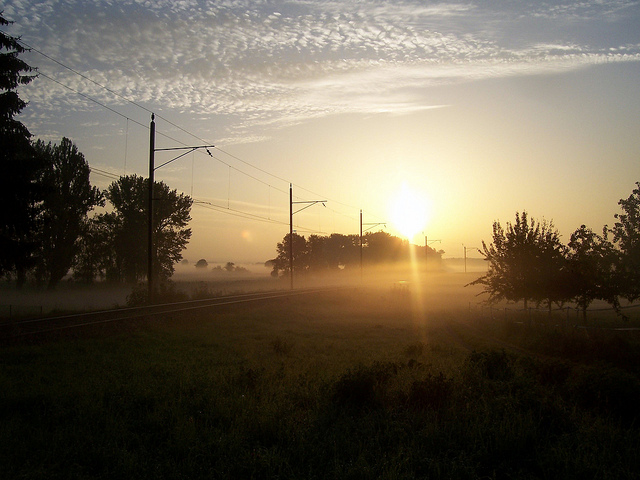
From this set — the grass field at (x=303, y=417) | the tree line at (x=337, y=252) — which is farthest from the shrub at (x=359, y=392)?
the tree line at (x=337, y=252)

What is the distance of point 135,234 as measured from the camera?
6519 centimetres

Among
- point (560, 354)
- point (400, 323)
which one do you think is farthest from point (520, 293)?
point (560, 354)

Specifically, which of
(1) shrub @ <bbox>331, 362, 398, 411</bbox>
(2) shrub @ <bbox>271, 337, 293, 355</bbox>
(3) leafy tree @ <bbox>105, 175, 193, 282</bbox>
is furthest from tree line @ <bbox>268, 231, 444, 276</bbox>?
(1) shrub @ <bbox>331, 362, 398, 411</bbox>

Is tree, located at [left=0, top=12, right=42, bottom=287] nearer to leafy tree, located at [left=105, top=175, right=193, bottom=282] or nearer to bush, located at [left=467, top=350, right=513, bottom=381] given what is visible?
bush, located at [left=467, top=350, right=513, bottom=381]

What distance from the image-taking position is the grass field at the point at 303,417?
6.70 metres

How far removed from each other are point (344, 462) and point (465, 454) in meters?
→ 1.78

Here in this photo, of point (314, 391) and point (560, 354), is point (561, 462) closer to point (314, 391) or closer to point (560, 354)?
point (314, 391)

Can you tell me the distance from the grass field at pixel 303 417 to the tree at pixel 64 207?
42125 mm

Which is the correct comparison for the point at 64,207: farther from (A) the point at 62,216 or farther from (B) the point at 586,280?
(B) the point at 586,280

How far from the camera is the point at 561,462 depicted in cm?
681

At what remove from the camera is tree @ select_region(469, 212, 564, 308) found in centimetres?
2745

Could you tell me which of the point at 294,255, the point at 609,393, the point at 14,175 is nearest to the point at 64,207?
the point at 14,175

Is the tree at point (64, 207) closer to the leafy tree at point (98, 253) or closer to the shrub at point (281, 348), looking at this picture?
the leafy tree at point (98, 253)

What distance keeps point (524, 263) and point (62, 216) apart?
154 ft
